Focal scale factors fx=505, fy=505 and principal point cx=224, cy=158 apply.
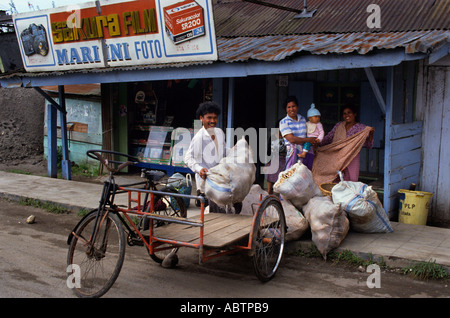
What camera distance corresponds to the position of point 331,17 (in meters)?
9.21

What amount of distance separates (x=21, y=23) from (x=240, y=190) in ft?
25.5

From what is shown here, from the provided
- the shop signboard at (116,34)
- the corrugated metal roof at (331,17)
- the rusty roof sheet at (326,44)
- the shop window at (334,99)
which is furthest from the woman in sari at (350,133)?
the shop signboard at (116,34)

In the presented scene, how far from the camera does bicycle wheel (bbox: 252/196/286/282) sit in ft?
16.1

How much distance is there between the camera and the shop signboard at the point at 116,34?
8250 millimetres

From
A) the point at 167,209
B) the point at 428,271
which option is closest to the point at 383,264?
the point at 428,271

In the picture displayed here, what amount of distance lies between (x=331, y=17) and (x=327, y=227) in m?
4.76

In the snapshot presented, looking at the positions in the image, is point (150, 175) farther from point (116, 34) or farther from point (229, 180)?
point (116, 34)

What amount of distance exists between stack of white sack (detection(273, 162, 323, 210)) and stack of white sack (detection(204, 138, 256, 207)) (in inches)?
41.7

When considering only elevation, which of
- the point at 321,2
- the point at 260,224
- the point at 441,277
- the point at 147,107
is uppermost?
the point at 321,2
